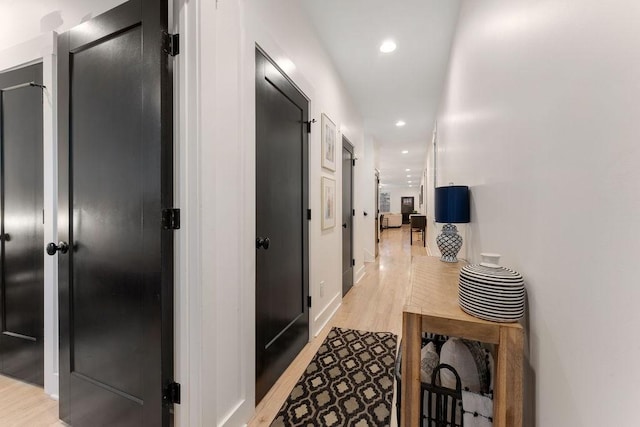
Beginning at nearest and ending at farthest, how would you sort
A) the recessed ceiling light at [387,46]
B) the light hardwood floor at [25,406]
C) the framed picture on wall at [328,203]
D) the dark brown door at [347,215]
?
the light hardwood floor at [25,406] < the framed picture on wall at [328,203] < the recessed ceiling light at [387,46] < the dark brown door at [347,215]

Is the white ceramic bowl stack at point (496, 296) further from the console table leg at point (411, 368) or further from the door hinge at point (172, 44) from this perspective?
the door hinge at point (172, 44)

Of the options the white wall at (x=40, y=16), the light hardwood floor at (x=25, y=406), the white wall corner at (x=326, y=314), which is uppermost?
the white wall at (x=40, y=16)

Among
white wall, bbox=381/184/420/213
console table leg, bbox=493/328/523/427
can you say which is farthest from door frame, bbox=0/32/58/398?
white wall, bbox=381/184/420/213

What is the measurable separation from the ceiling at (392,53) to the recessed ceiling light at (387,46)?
0.15 feet

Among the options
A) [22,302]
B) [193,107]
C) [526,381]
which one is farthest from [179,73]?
[22,302]

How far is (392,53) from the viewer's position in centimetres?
285

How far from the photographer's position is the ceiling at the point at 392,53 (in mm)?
2184

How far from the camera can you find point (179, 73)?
1093mm

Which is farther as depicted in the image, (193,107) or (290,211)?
(290,211)

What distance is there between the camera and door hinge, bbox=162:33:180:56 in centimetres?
108

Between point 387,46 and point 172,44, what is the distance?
232cm

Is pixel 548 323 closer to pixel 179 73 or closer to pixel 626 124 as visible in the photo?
pixel 626 124

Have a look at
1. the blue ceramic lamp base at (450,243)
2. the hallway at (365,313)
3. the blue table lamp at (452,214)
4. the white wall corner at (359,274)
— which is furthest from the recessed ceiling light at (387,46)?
the white wall corner at (359,274)

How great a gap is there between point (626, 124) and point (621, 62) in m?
0.12
